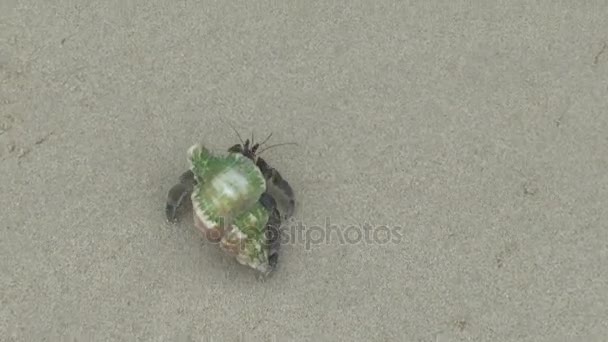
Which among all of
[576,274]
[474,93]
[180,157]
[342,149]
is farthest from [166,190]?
[576,274]

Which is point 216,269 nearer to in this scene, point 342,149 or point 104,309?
point 104,309

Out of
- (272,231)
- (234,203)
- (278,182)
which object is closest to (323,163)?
(278,182)

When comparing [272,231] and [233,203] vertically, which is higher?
[233,203]

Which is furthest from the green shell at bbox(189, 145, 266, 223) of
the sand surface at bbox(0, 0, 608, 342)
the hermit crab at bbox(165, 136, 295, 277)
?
the sand surface at bbox(0, 0, 608, 342)

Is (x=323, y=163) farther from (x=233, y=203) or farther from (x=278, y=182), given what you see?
(x=233, y=203)

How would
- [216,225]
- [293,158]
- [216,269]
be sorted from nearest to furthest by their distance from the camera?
[216,225] < [216,269] < [293,158]

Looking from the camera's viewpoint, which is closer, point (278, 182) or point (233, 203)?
point (233, 203)

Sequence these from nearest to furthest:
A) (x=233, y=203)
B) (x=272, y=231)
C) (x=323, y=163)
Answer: (x=233, y=203) < (x=272, y=231) < (x=323, y=163)

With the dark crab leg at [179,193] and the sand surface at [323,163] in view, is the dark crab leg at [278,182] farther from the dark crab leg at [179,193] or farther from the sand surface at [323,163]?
the dark crab leg at [179,193]
